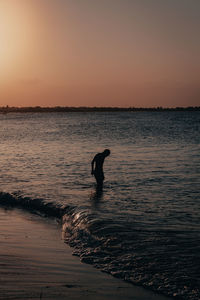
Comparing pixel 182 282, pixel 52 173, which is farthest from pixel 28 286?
pixel 52 173

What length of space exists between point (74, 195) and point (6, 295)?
8.14 metres

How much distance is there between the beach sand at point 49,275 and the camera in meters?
5.40

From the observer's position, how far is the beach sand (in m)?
5.40

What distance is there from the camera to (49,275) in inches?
237

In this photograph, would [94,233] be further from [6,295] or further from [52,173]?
[52,173]

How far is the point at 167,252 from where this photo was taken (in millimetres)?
7430

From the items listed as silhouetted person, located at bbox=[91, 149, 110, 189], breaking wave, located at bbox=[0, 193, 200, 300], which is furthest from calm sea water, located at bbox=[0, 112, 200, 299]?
silhouetted person, located at bbox=[91, 149, 110, 189]

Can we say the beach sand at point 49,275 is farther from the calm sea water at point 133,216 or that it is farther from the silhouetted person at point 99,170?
the silhouetted person at point 99,170

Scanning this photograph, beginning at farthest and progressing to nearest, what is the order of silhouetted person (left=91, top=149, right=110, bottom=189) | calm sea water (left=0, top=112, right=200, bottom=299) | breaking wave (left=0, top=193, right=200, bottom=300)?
silhouetted person (left=91, top=149, right=110, bottom=189) → calm sea water (left=0, top=112, right=200, bottom=299) → breaking wave (left=0, top=193, right=200, bottom=300)

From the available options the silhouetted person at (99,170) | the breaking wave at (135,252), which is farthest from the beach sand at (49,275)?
the silhouetted person at (99,170)

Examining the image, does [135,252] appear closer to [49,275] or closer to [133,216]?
[49,275]

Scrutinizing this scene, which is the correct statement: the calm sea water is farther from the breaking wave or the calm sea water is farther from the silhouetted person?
the silhouetted person

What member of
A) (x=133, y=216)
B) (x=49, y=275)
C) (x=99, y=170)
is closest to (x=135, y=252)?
(x=49, y=275)

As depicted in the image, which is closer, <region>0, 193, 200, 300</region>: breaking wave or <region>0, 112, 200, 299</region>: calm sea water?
<region>0, 193, 200, 300</region>: breaking wave
